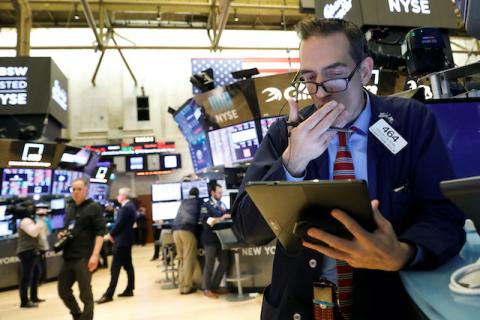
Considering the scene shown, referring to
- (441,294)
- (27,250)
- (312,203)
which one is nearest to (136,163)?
(27,250)

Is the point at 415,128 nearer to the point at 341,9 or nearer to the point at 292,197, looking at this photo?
the point at 292,197

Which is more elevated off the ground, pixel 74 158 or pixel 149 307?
pixel 74 158

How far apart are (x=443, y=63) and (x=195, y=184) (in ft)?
27.0

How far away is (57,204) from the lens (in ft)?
34.8

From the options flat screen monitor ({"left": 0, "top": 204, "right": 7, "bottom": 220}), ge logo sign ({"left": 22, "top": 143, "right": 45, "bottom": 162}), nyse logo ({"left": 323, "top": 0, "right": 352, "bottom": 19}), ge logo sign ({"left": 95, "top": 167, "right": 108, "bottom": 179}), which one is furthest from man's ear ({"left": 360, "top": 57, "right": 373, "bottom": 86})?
ge logo sign ({"left": 95, "top": 167, "right": 108, "bottom": 179})

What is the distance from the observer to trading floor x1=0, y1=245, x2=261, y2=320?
217 inches

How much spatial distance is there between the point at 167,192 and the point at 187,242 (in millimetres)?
3701

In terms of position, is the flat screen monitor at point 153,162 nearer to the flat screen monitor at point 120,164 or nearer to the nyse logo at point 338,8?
the flat screen monitor at point 120,164

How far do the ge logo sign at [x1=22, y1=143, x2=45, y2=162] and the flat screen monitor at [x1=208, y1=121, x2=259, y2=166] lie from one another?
14.8 ft

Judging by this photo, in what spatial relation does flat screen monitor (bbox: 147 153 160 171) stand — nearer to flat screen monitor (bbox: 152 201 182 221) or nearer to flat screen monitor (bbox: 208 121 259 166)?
flat screen monitor (bbox: 152 201 182 221)

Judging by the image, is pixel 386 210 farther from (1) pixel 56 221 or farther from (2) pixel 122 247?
(1) pixel 56 221

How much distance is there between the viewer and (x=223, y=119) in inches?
284

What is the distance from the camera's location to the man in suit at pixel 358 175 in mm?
979

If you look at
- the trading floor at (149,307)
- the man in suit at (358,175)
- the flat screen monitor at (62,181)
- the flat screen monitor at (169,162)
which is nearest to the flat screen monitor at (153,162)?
the flat screen monitor at (169,162)
